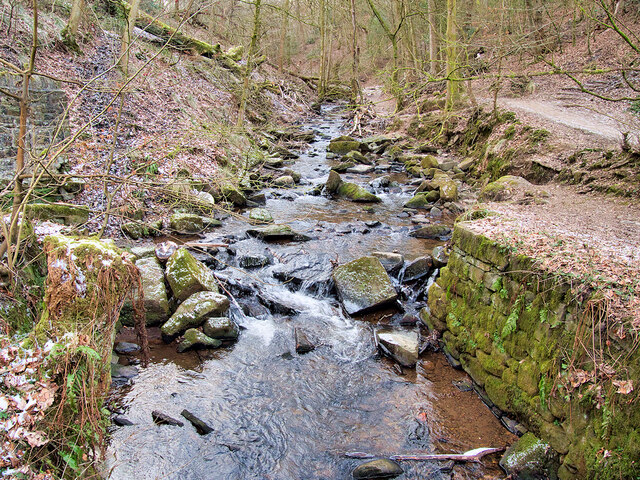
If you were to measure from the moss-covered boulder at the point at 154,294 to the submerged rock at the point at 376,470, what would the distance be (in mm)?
3666

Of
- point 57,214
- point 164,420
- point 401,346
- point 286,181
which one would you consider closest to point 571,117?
point 286,181

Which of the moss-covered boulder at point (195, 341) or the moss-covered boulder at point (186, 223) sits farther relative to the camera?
the moss-covered boulder at point (186, 223)

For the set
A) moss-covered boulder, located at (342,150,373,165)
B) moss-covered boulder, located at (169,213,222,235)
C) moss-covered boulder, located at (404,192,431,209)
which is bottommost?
moss-covered boulder, located at (169,213,222,235)

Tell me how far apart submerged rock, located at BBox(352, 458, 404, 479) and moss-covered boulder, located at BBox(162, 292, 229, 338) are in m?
3.12

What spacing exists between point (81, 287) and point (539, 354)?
4.35 metres

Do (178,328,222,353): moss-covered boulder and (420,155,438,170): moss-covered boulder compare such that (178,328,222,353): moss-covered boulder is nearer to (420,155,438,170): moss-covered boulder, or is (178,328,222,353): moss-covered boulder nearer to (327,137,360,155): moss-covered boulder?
(420,155,438,170): moss-covered boulder

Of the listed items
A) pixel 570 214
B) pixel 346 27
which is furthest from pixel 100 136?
pixel 346 27

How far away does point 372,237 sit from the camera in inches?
363

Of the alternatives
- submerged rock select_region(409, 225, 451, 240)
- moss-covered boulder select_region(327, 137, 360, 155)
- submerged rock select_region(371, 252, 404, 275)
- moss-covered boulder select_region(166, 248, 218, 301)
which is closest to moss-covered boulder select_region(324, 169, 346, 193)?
submerged rock select_region(409, 225, 451, 240)

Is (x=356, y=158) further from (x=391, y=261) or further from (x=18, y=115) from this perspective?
(x=18, y=115)

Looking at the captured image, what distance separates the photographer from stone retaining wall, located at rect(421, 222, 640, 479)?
120 inches

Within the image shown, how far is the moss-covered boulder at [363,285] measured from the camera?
6438mm

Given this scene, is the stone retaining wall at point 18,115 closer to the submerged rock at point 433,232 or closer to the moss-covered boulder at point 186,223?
the moss-covered boulder at point 186,223

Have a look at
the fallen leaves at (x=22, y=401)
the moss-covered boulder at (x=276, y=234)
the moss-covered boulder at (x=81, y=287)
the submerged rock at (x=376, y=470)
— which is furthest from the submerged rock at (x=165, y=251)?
the submerged rock at (x=376, y=470)
